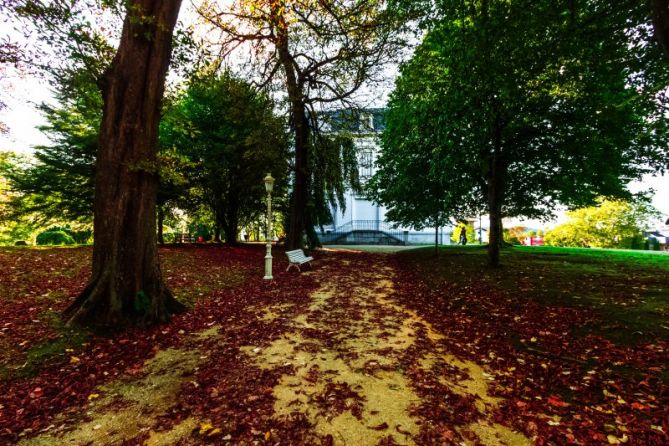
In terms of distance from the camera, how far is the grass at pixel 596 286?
4684 mm

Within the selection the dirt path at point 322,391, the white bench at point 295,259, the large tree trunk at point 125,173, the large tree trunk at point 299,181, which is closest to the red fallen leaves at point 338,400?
the dirt path at point 322,391

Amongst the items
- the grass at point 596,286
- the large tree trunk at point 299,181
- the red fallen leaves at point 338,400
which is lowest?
the red fallen leaves at point 338,400

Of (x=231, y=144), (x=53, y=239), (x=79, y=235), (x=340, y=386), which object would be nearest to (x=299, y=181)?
(x=231, y=144)

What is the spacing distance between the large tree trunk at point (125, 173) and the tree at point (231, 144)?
646cm

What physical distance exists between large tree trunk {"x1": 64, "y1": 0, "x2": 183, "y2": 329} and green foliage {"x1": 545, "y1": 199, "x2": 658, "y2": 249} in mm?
29809

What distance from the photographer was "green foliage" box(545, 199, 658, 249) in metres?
24.6

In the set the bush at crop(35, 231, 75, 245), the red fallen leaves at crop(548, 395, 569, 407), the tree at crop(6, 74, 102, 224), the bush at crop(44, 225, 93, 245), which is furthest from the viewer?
the bush at crop(44, 225, 93, 245)

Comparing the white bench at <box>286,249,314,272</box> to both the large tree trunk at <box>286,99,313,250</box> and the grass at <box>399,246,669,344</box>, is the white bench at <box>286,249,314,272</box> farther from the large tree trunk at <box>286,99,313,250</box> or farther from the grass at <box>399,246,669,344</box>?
the grass at <box>399,246,669,344</box>

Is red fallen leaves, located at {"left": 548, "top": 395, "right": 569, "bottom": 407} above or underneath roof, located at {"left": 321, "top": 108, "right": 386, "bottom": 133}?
underneath

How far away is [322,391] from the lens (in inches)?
132

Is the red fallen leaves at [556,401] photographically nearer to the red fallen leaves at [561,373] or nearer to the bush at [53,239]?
the red fallen leaves at [561,373]

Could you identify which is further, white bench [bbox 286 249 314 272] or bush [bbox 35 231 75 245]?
bush [bbox 35 231 75 245]

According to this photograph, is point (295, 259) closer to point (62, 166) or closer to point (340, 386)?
point (340, 386)

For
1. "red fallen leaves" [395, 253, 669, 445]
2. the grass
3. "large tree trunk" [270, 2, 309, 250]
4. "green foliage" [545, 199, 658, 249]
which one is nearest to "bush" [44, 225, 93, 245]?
"large tree trunk" [270, 2, 309, 250]
